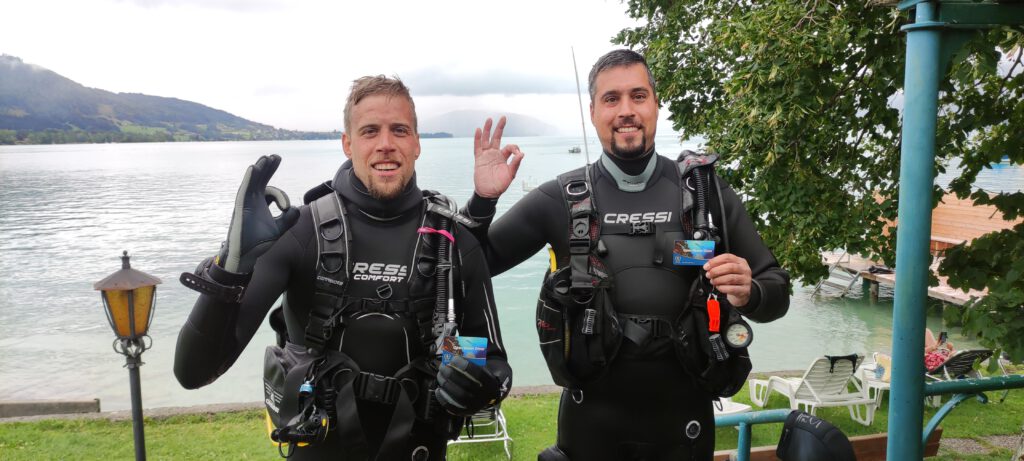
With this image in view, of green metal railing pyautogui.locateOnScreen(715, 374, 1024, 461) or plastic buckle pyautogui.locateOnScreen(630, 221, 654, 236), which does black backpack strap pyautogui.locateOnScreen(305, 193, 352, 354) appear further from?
green metal railing pyautogui.locateOnScreen(715, 374, 1024, 461)

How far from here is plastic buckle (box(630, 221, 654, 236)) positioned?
3170 millimetres

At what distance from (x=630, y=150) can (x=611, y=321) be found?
81 cm

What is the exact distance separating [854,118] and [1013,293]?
3.75 metres

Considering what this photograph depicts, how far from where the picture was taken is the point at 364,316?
2.70 metres

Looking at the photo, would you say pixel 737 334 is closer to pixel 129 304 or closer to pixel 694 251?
pixel 694 251

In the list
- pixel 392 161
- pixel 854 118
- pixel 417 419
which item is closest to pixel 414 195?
pixel 392 161

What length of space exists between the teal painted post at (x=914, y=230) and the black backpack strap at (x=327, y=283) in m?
2.46

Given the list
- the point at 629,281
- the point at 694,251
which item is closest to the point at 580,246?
the point at 629,281

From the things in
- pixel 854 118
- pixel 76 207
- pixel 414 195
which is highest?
pixel 854 118

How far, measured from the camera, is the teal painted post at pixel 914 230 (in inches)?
119

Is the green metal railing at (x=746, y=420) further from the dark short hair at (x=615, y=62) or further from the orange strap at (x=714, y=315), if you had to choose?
the dark short hair at (x=615, y=62)

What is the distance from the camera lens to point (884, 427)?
13.3 m

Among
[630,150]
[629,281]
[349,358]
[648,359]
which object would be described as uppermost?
Answer: [630,150]

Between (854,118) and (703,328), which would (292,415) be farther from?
(854,118)
